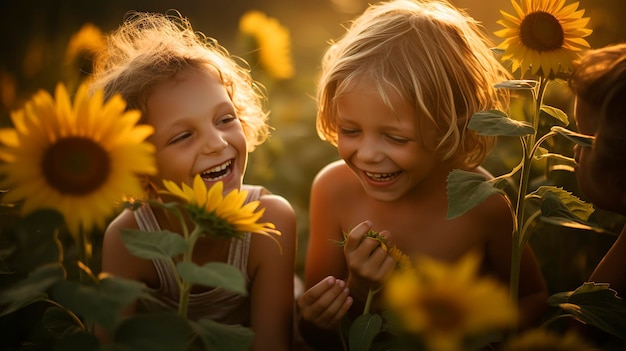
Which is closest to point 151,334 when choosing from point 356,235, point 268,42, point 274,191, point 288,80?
point 356,235

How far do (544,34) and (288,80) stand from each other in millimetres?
1727

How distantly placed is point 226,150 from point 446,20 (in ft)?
1.67

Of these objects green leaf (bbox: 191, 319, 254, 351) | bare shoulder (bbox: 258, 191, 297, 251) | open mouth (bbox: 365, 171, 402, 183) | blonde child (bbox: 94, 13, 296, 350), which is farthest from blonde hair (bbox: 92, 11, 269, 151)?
green leaf (bbox: 191, 319, 254, 351)

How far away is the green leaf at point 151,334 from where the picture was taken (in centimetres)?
73

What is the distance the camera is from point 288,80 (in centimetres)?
272

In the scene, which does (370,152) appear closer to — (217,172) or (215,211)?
(217,172)

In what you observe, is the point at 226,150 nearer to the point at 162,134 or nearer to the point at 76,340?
the point at 162,134

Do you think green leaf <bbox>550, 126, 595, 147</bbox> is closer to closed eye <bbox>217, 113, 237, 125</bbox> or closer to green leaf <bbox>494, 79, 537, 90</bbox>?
green leaf <bbox>494, 79, 537, 90</bbox>

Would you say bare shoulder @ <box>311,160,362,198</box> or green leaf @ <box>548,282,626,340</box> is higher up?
bare shoulder @ <box>311,160,362,198</box>

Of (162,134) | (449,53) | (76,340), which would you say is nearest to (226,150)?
(162,134)

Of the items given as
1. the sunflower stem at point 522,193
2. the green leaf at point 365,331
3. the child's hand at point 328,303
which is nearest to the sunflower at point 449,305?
the green leaf at point 365,331

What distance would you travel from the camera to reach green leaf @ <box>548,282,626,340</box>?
3.15 ft

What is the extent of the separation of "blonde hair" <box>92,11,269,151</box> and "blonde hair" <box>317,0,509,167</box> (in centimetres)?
22

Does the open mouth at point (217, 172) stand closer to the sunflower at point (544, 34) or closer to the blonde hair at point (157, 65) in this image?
the blonde hair at point (157, 65)
